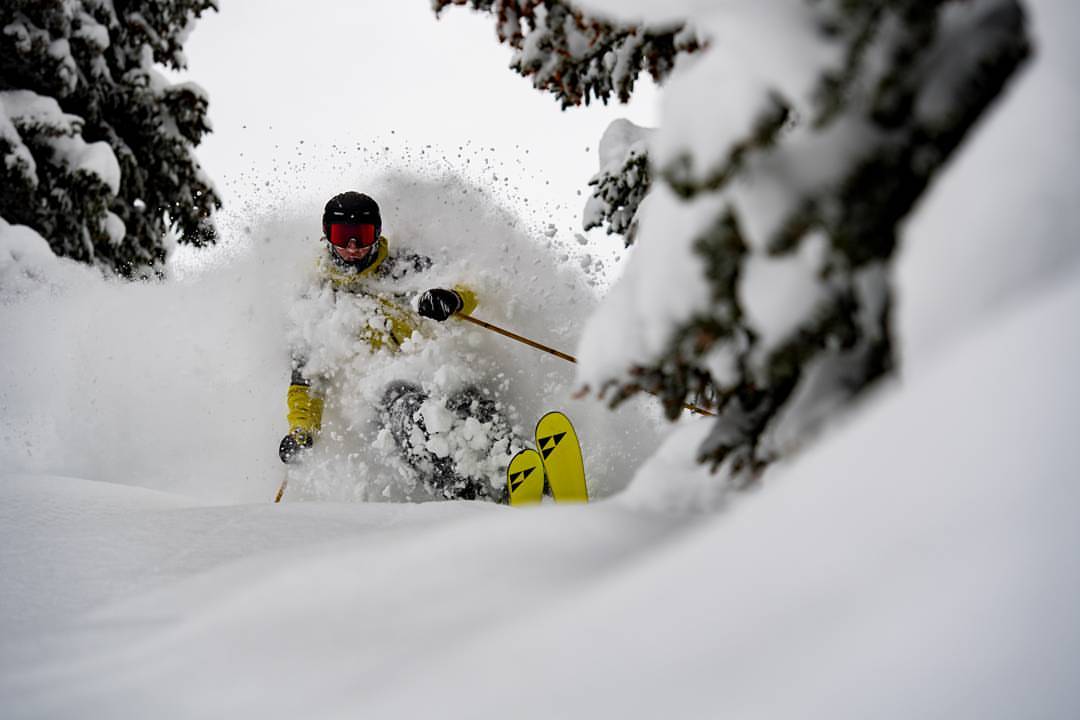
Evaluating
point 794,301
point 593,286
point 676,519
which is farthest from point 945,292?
point 593,286

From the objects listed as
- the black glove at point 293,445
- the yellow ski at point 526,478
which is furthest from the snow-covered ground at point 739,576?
the black glove at point 293,445

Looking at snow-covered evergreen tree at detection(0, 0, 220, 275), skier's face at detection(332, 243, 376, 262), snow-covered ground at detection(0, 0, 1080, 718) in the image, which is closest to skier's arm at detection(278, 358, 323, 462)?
skier's face at detection(332, 243, 376, 262)

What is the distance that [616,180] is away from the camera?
12.3 feet

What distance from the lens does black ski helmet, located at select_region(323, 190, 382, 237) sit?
5215 mm

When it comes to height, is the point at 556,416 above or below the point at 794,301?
→ above

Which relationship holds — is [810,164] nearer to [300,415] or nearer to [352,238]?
[352,238]

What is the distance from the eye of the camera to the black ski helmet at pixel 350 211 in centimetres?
521

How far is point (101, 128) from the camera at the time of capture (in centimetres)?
696

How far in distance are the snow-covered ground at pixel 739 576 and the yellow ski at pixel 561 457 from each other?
1.87 metres

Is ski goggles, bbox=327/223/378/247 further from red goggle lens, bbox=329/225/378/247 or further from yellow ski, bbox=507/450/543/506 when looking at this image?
yellow ski, bbox=507/450/543/506

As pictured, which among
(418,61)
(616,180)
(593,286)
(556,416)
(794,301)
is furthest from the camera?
(418,61)

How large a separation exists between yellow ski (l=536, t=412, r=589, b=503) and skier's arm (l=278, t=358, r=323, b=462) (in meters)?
1.84

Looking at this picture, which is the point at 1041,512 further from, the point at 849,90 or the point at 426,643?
the point at 426,643

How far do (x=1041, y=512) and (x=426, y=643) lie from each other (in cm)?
120
